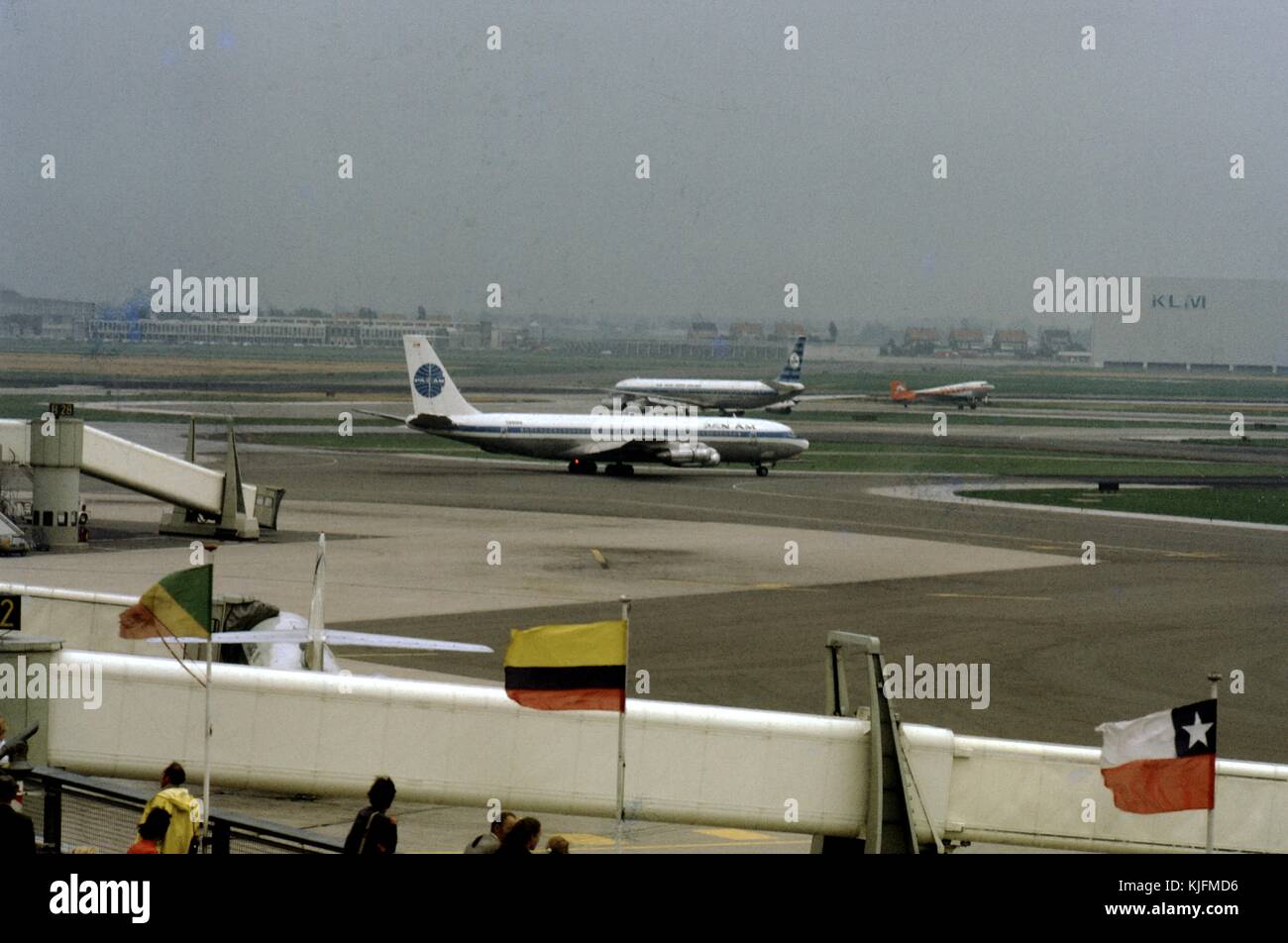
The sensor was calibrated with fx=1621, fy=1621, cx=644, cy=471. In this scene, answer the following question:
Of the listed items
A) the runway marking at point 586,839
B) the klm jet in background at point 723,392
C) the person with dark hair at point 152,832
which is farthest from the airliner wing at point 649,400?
the person with dark hair at point 152,832

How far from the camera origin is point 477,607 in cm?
4731

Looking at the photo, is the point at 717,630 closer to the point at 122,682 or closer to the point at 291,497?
the point at 122,682

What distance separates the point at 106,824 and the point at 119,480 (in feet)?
152

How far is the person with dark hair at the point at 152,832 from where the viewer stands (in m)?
14.5

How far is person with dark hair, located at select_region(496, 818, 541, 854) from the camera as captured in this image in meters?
14.3

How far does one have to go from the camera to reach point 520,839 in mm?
14328

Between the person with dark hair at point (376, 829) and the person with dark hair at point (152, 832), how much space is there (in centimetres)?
168

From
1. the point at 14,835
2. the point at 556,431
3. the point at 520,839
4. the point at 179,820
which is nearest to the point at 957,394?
the point at 556,431

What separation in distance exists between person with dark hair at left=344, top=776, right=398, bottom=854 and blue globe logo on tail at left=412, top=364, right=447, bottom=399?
8306 centimetres

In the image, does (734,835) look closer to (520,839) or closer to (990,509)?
(520,839)

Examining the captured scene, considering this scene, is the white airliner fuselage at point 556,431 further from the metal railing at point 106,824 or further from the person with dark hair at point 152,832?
the person with dark hair at point 152,832

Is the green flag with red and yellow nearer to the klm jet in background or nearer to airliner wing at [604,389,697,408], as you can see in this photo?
airliner wing at [604,389,697,408]

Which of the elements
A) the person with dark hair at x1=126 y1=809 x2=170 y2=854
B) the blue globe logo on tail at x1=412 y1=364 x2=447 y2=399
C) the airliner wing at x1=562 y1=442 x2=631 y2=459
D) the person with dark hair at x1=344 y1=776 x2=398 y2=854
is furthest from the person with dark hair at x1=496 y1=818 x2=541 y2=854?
the blue globe logo on tail at x1=412 y1=364 x2=447 y2=399
